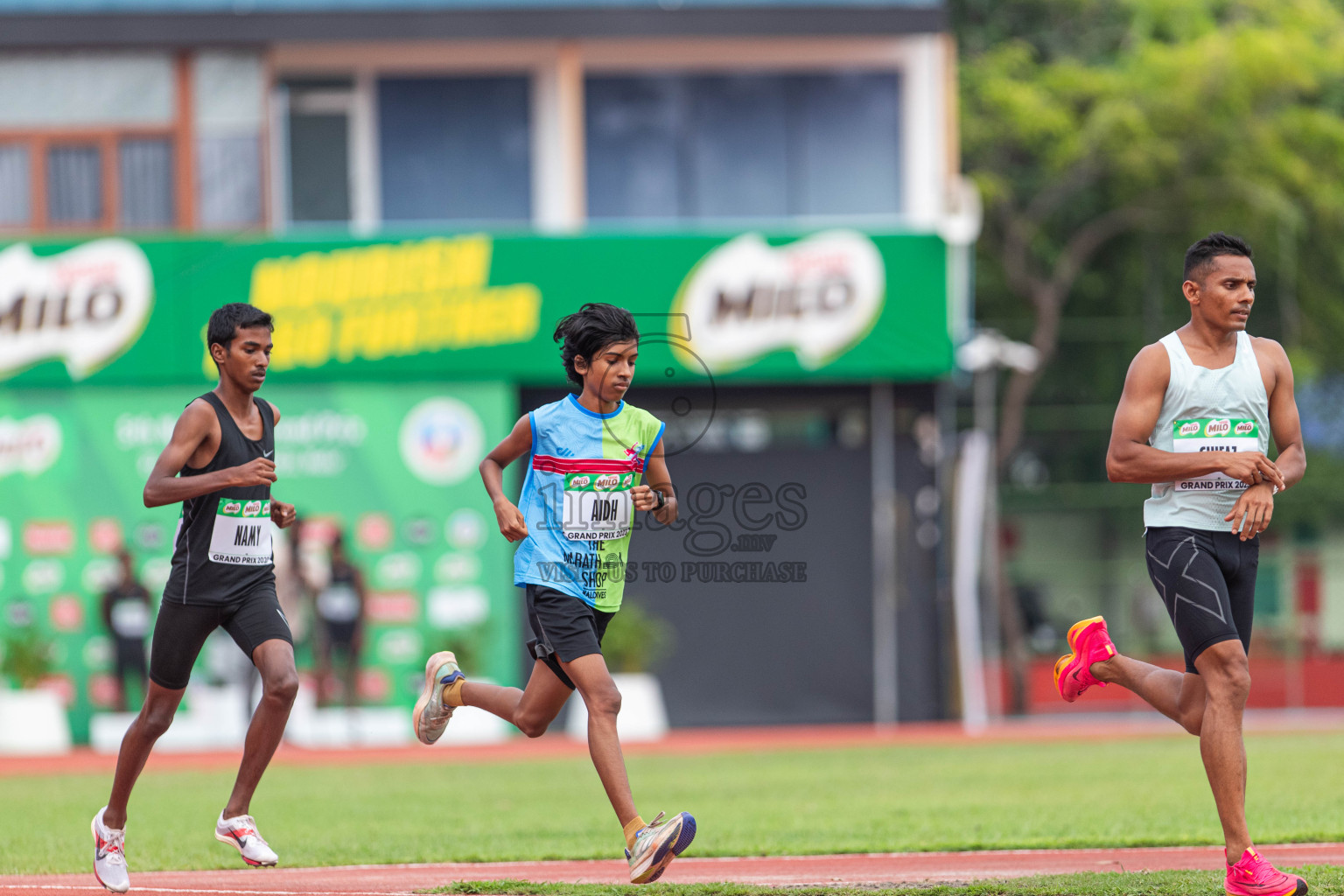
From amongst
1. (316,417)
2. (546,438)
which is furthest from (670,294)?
(546,438)

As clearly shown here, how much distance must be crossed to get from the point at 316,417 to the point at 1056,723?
30.8 feet

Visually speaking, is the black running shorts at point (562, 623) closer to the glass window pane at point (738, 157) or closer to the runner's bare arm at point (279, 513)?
the runner's bare arm at point (279, 513)

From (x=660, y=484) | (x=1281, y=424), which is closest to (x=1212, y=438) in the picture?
(x=1281, y=424)

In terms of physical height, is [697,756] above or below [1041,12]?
below

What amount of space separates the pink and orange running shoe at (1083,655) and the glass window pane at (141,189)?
15790mm

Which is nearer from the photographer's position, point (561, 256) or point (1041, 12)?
point (561, 256)

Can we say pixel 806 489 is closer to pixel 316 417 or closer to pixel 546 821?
pixel 316 417

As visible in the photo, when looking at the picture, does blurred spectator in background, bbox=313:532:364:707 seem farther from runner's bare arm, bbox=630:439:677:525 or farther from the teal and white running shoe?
the teal and white running shoe

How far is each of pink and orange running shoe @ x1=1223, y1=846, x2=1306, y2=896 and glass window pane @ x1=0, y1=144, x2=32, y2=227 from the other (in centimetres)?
1808

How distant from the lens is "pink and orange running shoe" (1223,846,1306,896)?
6.06 m

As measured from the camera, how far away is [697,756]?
17016mm

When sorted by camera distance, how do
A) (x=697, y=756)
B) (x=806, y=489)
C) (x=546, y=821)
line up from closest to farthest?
1. (x=546, y=821)
2. (x=697, y=756)
3. (x=806, y=489)

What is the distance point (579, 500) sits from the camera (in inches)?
277

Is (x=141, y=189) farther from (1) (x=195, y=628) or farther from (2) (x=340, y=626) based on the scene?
(1) (x=195, y=628)
